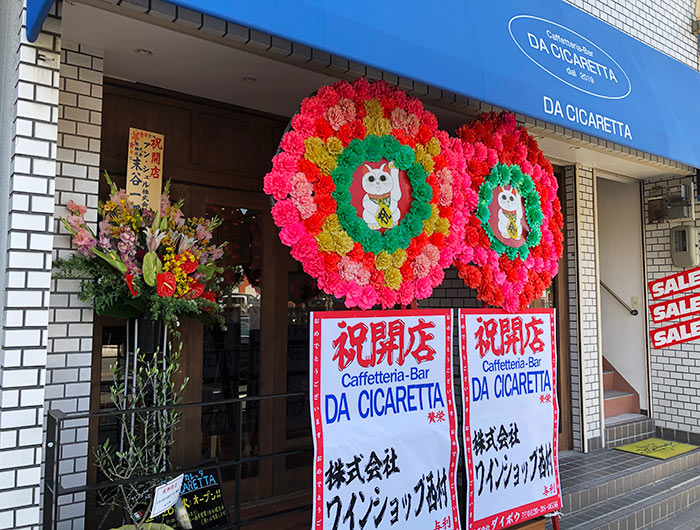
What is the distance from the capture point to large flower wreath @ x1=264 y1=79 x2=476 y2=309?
9.96ft

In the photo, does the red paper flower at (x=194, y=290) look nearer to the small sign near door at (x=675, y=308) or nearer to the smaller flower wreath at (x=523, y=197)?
the smaller flower wreath at (x=523, y=197)

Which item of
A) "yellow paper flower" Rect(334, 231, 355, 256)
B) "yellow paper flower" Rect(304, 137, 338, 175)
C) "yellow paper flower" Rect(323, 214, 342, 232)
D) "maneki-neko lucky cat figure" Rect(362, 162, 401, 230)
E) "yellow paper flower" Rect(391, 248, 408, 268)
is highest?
"yellow paper flower" Rect(304, 137, 338, 175)

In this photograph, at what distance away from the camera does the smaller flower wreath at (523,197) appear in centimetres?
385

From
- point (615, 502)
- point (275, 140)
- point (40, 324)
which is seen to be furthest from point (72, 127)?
point (615, 502)

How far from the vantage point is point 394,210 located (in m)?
3.39

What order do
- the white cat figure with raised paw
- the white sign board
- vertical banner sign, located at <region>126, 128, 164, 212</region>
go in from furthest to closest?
the white cat figure with raised paw → vertical banner sign, located at <region>126, 128, 164, 212</region> → the white sign board

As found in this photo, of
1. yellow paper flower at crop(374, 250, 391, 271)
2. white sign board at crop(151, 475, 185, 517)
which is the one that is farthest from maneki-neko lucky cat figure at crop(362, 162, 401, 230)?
white sign board at crop(151, 475, 185, 517)

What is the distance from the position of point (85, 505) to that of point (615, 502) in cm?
426

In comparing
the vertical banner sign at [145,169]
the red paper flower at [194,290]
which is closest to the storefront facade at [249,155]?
the vertical banner sign at [145,169]

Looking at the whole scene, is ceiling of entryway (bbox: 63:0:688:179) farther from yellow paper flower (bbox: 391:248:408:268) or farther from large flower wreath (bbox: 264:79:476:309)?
yellow paper flower (bbox: 391:248:408:268)

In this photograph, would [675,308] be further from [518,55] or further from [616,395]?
[518,55]

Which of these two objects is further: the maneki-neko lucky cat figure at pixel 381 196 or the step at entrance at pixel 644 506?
the step at entrance at pixel 644 506

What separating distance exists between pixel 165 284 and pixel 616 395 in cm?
584

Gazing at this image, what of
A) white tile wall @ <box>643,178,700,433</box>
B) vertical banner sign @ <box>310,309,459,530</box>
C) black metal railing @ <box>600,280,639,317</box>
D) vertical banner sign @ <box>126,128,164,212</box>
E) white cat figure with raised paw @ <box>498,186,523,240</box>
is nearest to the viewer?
vertical banner sign @ <box>310,309,459,530</box>
